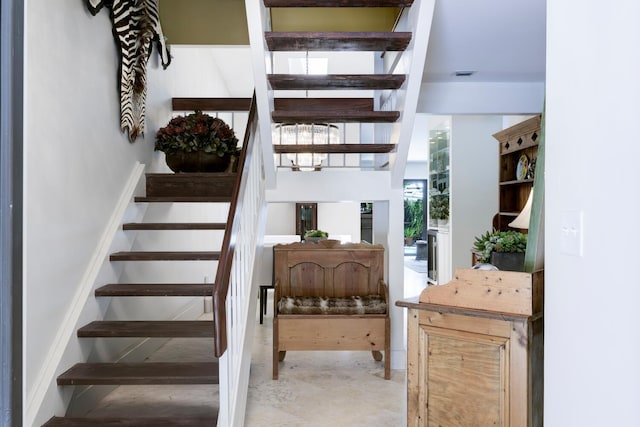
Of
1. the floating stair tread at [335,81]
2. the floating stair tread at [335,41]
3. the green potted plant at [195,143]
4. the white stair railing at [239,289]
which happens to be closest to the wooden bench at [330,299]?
the white stair railing at [239,289]

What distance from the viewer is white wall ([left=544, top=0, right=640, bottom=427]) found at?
37.8 inches

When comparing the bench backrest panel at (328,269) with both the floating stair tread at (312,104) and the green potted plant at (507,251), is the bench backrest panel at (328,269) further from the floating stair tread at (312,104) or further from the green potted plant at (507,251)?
the green potted plant at (507,251)

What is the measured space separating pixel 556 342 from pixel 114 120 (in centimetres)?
303

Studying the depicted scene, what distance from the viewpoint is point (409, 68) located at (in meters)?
2.72

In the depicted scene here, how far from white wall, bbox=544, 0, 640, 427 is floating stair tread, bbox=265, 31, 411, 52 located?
1.40 meters

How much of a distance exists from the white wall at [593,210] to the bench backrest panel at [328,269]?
2.33m

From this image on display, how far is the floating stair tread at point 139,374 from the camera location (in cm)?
244

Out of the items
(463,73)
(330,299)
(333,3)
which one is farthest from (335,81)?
(330,299)

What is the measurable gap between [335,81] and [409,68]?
42 cm

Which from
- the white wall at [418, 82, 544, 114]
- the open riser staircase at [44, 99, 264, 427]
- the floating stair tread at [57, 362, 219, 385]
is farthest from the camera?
the white wall at [418, 82, 544, 114]

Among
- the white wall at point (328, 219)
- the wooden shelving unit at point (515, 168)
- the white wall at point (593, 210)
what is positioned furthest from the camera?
the white wall at point (328, 219)

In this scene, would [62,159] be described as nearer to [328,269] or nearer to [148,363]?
[148,363]

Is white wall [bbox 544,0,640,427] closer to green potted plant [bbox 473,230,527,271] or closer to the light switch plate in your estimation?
the light switch plate

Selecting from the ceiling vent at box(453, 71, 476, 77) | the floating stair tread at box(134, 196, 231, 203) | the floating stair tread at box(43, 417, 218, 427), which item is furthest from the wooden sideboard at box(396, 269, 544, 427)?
the ceiling vent at box(453, 71, 476, 77)
